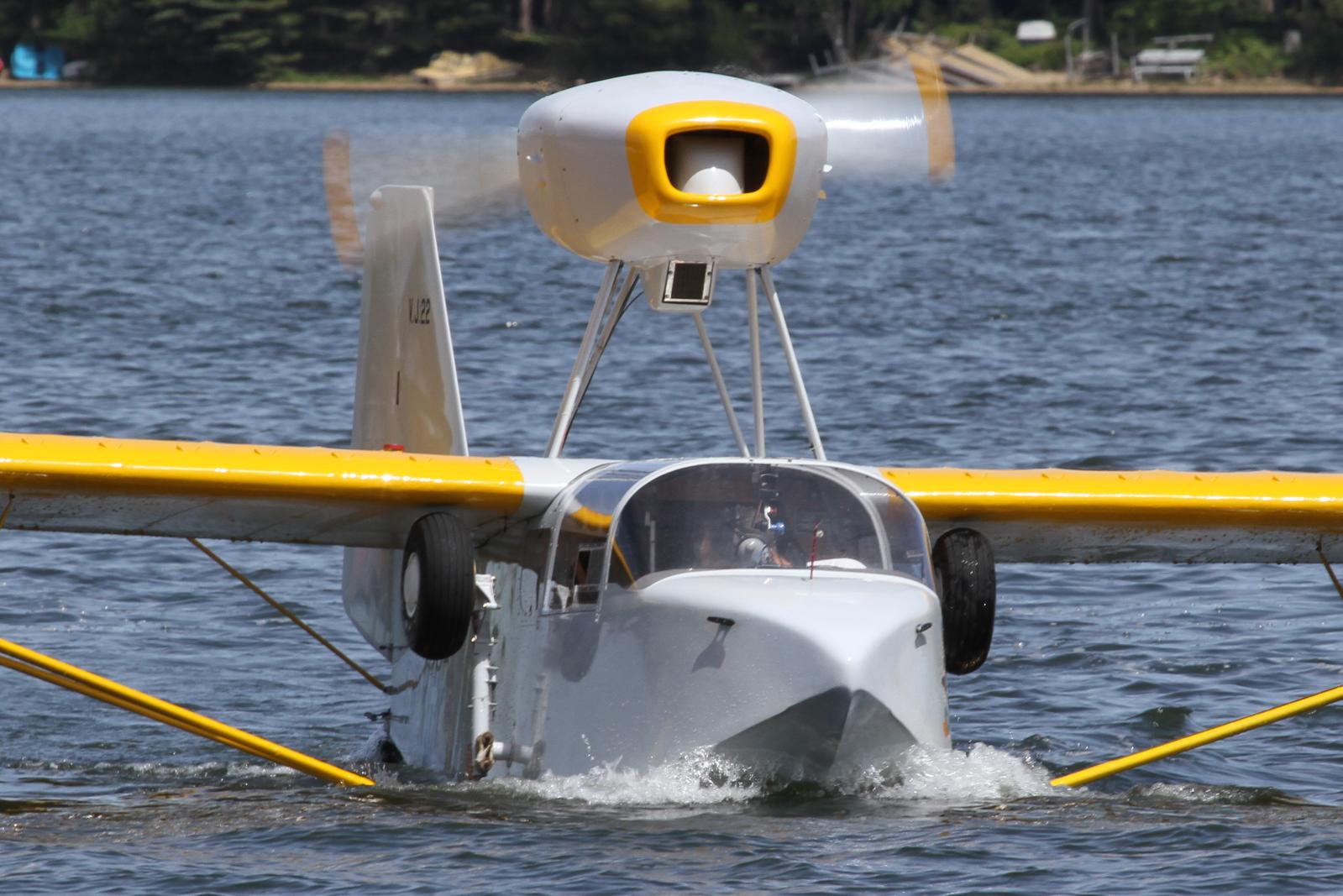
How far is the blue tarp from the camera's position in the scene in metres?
136

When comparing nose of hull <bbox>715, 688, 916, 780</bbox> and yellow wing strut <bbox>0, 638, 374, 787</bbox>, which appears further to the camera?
yellow wing strut <bbox>0, 638, 374, 787</bbox>

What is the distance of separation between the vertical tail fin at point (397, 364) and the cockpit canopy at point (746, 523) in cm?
270

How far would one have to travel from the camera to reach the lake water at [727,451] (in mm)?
9758

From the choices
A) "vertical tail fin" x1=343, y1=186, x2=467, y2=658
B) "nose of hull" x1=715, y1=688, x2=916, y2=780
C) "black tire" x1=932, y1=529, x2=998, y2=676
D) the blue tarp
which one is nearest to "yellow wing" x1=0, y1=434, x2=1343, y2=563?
"black tire" x1=932, y1=529, x2=998, y2=676

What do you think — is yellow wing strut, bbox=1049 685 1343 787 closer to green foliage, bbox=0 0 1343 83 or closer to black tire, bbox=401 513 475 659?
black tire, bbox=401 513 475 659

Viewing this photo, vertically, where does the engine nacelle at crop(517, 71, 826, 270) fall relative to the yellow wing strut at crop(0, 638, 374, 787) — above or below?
above

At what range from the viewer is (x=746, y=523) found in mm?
9789

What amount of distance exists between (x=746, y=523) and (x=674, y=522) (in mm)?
344

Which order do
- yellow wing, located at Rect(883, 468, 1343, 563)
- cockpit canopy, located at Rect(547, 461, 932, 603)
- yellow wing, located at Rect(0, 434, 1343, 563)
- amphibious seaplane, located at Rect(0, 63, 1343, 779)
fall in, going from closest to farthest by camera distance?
amphibious seaplane, located at Rect(0, 63, 1343, 779), cockpit canopy, located at Rect(547, 461, 932, 603), yellow wing, located at Rect(0, 434, 1343, 563), yellow wing, located at Rect(883, 468, 1343, 563)

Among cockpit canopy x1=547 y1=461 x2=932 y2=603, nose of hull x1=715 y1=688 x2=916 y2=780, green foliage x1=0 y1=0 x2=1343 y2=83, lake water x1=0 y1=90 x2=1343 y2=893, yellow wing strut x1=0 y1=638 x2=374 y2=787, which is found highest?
green foliage x1=0 y1=0 x2=1343 y2=83

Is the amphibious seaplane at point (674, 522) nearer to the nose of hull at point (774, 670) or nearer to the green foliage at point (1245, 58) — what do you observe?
the nose of hull at point (774, 670)

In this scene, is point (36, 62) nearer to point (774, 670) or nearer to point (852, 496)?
point (852, 496)

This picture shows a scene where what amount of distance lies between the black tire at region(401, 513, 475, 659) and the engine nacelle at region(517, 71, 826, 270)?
63.5 inches

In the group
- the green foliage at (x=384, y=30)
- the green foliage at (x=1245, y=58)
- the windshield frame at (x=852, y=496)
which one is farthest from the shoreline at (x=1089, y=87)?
the windshield frame at (x=852, y=496)
